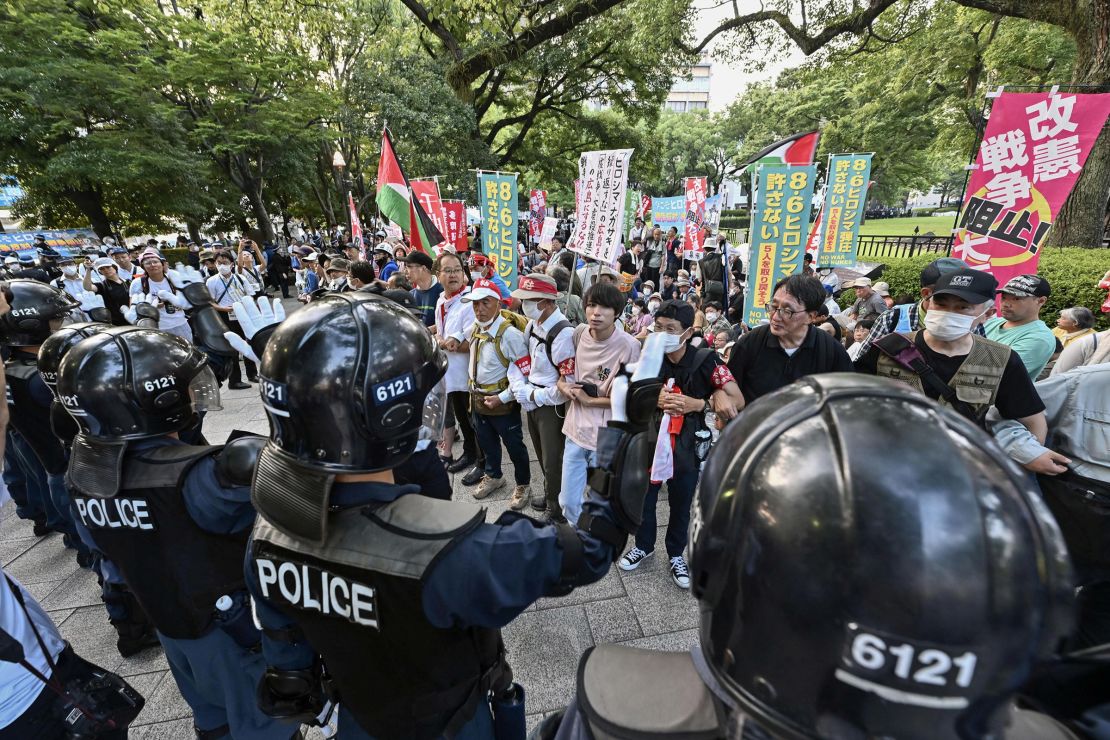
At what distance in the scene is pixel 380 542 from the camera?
4.28ft

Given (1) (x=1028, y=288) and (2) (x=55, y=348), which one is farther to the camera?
(1) (x=1028, y=288)

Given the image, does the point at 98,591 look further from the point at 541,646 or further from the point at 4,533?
the point at 541,646

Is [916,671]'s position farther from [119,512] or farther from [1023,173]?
[1023,173]

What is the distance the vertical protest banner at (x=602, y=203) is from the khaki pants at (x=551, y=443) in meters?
2.87

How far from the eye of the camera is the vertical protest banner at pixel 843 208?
28.5 ft

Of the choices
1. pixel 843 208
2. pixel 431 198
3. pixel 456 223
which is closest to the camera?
pixel 843 208

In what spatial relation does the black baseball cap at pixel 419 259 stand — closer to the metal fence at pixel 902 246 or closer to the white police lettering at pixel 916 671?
the white police lettering at pixel 916 671

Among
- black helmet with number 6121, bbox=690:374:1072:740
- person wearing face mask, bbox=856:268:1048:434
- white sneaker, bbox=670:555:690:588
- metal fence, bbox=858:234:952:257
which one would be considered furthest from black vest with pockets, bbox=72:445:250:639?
metal fence, bbox=858:234:952:257

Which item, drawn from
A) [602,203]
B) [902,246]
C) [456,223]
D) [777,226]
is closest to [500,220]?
[602,203]

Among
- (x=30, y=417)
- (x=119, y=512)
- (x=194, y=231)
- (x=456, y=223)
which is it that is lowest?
(x=30, y=417)

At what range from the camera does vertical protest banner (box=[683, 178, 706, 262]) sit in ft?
38.2

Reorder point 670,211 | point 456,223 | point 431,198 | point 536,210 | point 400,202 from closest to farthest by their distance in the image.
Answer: point 400,202 → point 431,198 → point 456,223 → point 670,211 → point 536,210

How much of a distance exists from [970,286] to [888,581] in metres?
2.75

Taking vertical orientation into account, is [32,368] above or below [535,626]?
above
